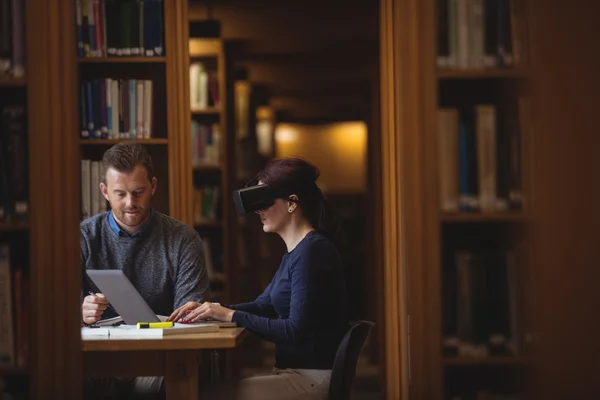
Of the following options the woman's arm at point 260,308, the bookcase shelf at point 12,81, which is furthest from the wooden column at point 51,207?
the woman's arm at point 260,308

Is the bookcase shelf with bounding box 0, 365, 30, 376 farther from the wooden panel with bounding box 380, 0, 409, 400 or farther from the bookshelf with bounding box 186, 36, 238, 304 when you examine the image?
the bookshelf with bounding box 186, 36, 238, 304

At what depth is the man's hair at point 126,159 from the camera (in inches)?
131

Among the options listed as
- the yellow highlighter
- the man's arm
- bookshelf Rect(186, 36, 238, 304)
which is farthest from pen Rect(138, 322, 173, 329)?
bookshelf Rect(186, 36, 238, 304)

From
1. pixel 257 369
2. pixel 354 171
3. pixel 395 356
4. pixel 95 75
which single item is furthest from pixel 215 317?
pixel 354 171

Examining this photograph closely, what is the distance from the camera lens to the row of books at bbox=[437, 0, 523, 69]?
1.96 m

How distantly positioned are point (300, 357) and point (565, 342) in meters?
1.37

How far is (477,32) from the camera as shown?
1987 mm

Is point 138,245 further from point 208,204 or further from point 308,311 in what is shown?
point 208,204

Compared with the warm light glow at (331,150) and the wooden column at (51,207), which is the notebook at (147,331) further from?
the warm light glow at (331,150)

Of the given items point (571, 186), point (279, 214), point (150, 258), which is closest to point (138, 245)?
point (150, 258)

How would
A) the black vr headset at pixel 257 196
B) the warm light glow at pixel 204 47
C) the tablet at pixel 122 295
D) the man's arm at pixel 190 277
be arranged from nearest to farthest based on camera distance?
the tablet at pixel 122 295, the black vr headset at pixel 257 196, the man's arm at pixel 190 277, the warm light glow at pixel 204 47

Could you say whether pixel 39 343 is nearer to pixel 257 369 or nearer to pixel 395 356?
pixel 395 356

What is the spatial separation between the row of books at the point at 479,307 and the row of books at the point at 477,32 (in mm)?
465

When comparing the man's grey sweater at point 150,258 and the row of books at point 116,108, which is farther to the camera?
the row of books at point 116,108
